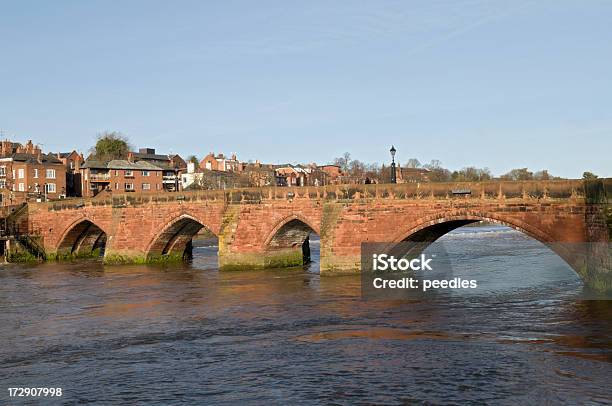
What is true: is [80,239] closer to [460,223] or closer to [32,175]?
[460,223]

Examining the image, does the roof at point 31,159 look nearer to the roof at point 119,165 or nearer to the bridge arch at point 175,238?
the roof at point 119,165

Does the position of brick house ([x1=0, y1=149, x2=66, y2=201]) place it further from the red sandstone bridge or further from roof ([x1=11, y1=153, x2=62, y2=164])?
the red sandstone bridge

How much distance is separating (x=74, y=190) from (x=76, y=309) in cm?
7669

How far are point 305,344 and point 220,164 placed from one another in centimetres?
13729

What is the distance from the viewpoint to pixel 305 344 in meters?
21.0

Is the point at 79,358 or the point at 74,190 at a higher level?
the point at 74,190

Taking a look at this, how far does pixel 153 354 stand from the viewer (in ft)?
66.4

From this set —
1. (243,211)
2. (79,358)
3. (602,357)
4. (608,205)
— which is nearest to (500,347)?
(602,357)

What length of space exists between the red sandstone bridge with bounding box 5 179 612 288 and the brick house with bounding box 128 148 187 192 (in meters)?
50.6

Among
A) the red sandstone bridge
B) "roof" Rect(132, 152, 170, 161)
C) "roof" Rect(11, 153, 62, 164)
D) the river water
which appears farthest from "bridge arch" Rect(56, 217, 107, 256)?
"roof" Rect(132, 152, 170, 161)

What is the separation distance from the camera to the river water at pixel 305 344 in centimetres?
1609

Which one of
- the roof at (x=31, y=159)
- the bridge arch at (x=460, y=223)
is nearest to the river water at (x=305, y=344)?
the bridge arch at (x=460, y=223)

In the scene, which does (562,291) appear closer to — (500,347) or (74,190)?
(500,347)

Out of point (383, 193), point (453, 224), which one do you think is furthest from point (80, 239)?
point (453, 224)
